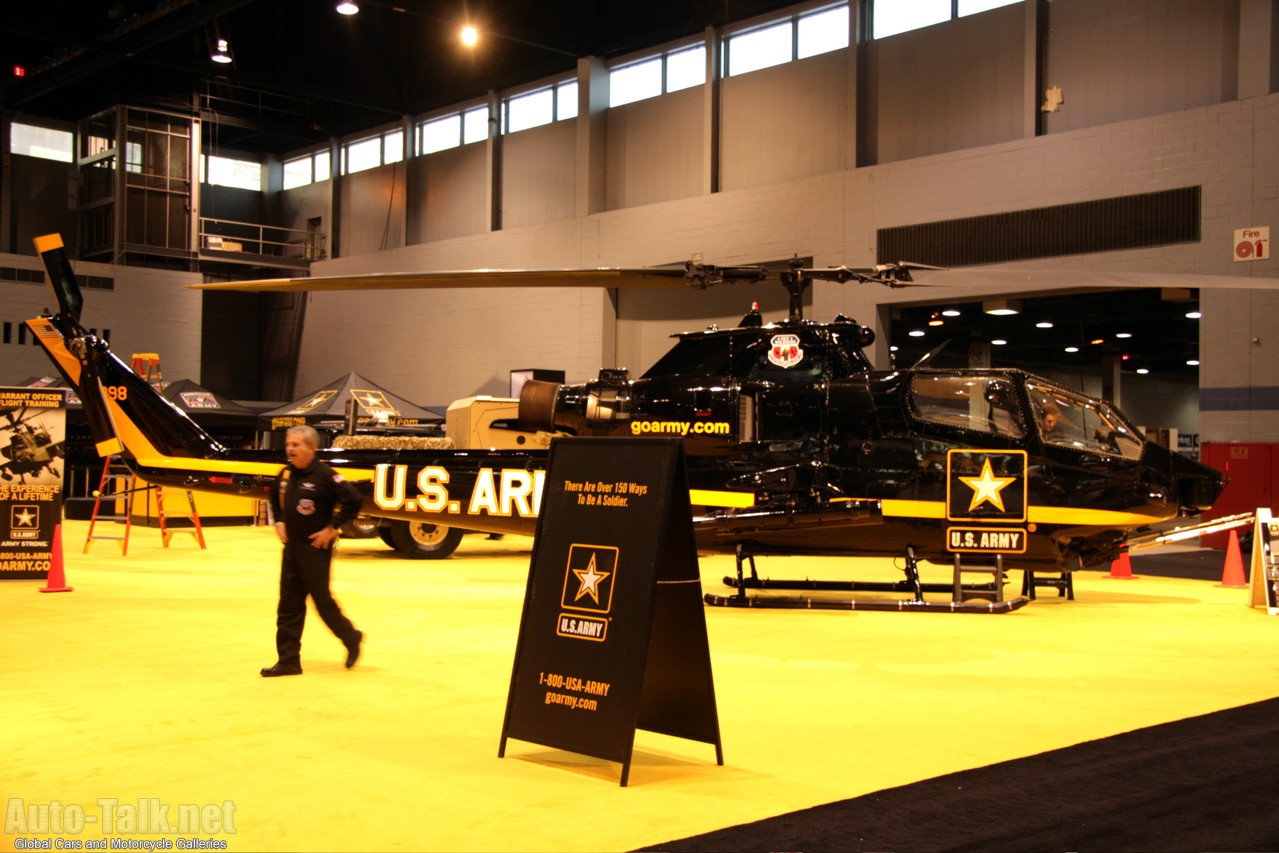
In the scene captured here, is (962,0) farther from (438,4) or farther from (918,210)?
(438,4)

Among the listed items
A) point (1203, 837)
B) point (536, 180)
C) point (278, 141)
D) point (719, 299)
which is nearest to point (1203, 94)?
point (719, 299)

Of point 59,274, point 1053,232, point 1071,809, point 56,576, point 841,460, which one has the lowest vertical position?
point 56,576

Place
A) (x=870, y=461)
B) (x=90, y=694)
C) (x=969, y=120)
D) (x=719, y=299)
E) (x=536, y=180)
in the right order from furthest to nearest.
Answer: (x=536, y=180) < (x=719, y=299) < (x=969, y=120) < (x=870, y=461) < (x=90, y=694)

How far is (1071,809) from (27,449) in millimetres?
11521

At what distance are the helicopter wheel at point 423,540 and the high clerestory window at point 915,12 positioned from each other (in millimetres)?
12412

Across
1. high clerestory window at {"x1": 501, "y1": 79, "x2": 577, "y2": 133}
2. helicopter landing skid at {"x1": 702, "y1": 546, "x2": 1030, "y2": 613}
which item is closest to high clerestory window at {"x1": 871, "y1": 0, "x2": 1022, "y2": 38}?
high clerestory window at {"x1": 501, "y1": 79, "x2": 577, "y2": 133}

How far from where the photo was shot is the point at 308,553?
271 inches

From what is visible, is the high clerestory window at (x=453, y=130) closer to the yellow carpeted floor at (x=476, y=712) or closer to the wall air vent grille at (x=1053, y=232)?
the wall air vent grille at (x=1053, y=232)

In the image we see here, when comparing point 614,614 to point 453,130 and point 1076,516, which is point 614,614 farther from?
point 453,130

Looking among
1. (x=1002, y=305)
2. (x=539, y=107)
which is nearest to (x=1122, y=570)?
(x=1002, y=305)

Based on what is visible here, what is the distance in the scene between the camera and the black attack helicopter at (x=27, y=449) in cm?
1212

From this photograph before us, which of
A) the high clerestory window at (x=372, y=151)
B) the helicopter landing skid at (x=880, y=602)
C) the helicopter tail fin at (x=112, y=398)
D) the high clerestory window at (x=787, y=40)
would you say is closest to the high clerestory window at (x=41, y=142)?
the high clerestory window at (x=372, y=151)

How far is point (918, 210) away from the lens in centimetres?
1995

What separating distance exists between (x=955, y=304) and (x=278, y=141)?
21625 millimetres
